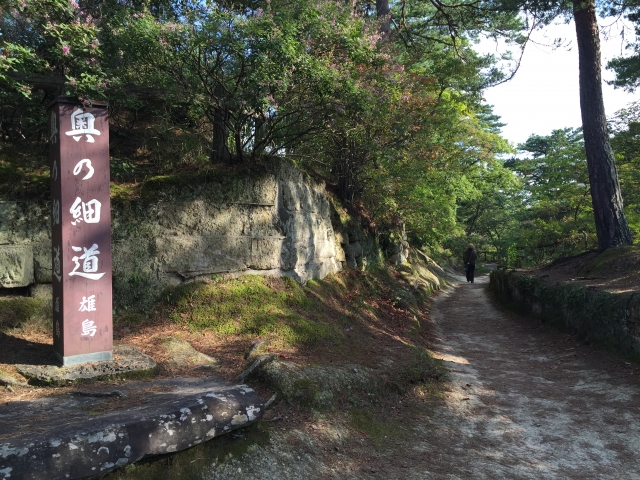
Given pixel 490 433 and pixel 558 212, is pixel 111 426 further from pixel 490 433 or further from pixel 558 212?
pixel 558 212

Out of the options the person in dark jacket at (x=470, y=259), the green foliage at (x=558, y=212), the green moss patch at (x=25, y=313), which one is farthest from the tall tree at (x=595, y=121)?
the green moss patch at (x=25, y=313)

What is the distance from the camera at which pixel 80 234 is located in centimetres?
533

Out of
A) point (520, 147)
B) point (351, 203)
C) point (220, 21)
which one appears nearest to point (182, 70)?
point (220, 21)

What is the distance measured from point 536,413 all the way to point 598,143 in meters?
8.71

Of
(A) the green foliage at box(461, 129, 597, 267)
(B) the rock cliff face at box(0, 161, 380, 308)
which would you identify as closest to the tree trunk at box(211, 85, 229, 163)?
(B) the rock cliff face at box(0, 161, 380, 308)

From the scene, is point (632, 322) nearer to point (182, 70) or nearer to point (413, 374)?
point (413, 374)

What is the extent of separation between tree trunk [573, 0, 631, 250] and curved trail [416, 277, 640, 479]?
3592 mm

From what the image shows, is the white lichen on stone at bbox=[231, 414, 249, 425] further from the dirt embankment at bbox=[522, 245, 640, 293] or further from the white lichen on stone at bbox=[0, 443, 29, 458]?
the dirt embankment at bbox=[522, 245, 640, 293]

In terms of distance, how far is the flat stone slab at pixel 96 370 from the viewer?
4.97 meters

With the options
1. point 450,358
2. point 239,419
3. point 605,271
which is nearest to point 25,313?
point 239,419

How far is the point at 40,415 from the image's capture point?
158 inches

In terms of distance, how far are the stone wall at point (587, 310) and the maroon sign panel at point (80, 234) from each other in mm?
8643

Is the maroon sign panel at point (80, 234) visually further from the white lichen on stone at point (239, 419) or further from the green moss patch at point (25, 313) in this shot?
the white lichen on stone at point (239, 419)

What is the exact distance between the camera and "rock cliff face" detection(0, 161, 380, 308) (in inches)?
262
